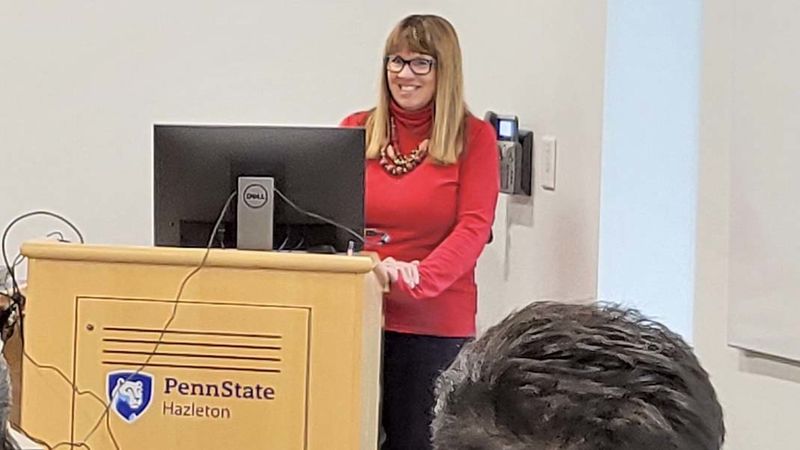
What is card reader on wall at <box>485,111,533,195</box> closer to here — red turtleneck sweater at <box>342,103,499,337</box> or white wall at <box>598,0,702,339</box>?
red turtleneck sweater at <box>342,103,499,337</box>

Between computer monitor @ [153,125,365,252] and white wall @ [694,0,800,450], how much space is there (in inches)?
29.3

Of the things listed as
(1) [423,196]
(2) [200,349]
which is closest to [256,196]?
(2) [200,349]

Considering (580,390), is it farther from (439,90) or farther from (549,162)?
(549,162)

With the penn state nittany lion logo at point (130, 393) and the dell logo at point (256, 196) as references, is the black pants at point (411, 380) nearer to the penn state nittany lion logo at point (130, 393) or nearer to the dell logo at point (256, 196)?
the dell logo at point (256, 196)

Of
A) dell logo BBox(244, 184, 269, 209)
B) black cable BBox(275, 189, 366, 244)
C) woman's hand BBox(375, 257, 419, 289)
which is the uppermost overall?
dell logo BBox(244, 184, 269, 209)

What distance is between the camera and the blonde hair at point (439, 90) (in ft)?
9.39

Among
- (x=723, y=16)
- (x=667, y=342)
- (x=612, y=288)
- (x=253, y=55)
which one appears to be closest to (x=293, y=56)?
Result: (x=253, y=55)

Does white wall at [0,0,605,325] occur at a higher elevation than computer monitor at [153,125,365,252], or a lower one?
higher

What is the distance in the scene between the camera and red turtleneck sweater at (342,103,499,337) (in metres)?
2.86

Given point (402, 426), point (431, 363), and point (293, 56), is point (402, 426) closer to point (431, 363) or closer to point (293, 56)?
point (431, 363)

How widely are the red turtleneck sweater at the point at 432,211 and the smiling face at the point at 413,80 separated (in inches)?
1.4

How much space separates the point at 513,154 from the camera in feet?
10.7

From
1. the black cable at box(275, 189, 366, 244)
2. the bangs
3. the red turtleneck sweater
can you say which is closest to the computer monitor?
the black cable at box(275, 189, 366, 244)

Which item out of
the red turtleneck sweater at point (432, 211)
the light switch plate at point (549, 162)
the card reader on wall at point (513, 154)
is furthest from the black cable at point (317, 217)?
the card reader on wall at point (513, 154)
